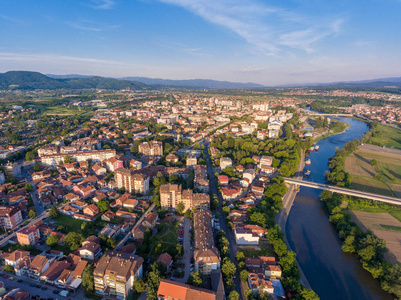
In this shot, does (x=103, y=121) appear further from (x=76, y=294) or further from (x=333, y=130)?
(x=333, y=130)

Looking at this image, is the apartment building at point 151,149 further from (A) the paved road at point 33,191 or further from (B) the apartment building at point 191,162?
(A) the paved road at point 33,191

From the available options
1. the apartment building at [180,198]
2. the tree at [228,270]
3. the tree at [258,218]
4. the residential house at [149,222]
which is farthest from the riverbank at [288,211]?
the residential house at [149,222]

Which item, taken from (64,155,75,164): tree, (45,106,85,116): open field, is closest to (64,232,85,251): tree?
(64,155,75,164): tree

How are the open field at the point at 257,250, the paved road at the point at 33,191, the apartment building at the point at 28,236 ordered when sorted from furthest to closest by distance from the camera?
1. the paved road at the point at 33,191
2. the open field at the point at 257,250
3. the apartment building at the point at 28,236

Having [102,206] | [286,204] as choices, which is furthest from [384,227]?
[102,206]

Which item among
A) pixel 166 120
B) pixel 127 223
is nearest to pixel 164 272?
pixel 127 223

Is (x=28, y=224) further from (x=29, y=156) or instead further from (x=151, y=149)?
(x=151, y=149)
